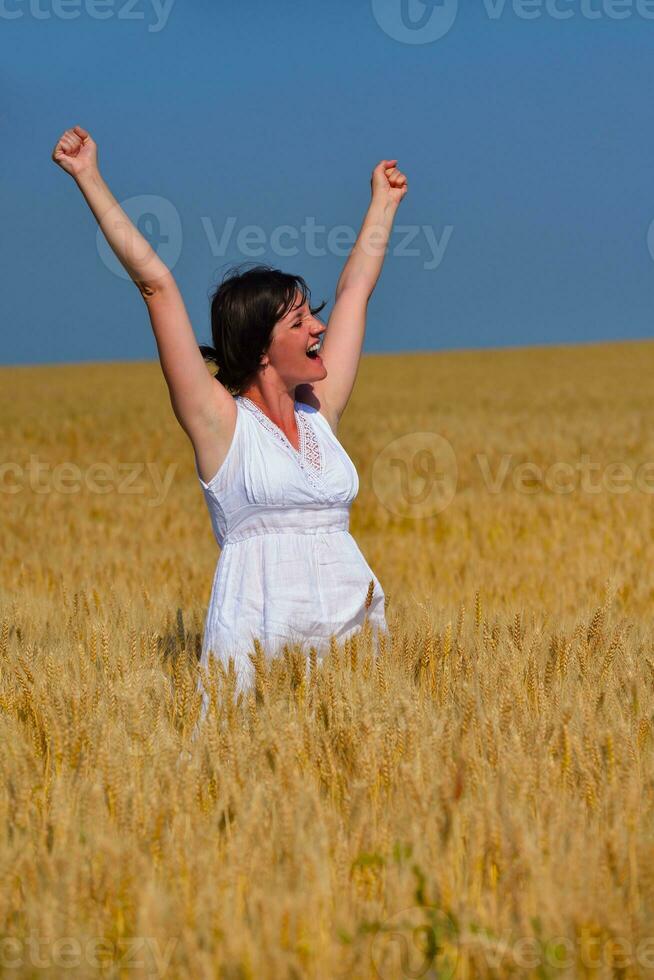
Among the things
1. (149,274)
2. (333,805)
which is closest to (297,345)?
(149,274)

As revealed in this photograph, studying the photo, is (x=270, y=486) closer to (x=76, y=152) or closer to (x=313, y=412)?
(x=313, y=412)

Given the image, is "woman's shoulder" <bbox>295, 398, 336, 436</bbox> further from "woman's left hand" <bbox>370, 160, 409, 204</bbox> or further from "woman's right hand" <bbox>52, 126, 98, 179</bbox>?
"woman's right hand" <bbox>52, 126, 98, 179</bbox>

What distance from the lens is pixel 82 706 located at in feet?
9.18

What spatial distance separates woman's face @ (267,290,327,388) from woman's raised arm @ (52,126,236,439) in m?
0.28

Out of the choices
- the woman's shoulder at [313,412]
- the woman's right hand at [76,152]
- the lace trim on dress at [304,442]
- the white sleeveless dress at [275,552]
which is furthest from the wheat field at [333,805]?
the woman's right hand at [76,152]

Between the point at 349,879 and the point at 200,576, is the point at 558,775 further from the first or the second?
the point at 200,576

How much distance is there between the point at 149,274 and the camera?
2904 millimetres

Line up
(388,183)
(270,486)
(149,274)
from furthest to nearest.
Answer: (388,183) < (270,486) < (149,274)

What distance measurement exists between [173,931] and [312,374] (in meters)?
1.74

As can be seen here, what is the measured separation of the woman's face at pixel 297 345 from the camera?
10.6ft

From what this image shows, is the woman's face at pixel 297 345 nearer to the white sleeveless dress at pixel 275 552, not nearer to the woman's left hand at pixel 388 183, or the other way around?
the white sleeveless dress at pixel 275 552

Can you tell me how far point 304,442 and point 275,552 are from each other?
0.34 m

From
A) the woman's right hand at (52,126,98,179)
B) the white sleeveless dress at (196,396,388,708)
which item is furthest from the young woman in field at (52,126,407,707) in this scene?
the woman's right hand at (52,126,98,179)

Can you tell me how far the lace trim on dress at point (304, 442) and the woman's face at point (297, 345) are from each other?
126 mm
